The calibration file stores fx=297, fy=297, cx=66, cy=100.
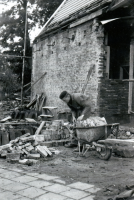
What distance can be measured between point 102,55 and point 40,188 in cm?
809

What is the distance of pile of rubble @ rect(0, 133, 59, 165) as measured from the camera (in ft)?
24.3

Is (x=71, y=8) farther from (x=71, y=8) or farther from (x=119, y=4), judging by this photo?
(x=119, y=4)

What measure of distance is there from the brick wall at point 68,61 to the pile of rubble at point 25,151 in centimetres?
415

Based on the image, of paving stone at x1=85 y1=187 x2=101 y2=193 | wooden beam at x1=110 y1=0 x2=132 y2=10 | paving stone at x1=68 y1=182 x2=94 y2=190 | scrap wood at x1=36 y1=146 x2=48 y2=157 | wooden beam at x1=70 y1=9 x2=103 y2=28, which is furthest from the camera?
wooden beam at x1=70 y1=9 x2=103 y2=28

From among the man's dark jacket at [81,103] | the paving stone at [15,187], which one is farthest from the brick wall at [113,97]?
the paving stone at [15,187]

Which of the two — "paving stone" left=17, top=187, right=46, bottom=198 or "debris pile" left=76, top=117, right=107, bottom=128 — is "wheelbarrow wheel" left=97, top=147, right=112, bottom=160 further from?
"paving stone" left=17, top=187, right=46, bottom=198

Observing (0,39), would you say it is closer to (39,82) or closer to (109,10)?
(39,82)

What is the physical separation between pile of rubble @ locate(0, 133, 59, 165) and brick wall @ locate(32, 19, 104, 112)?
4146 mm

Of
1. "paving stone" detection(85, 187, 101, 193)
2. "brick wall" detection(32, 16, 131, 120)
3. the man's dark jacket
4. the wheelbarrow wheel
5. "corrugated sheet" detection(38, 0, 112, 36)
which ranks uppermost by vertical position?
"corrugated sheet" detection(38, 0, 112, 36)

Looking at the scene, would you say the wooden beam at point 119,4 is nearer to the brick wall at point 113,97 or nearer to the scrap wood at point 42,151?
the brick wall at point 113,97

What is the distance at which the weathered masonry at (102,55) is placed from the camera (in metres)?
12.2

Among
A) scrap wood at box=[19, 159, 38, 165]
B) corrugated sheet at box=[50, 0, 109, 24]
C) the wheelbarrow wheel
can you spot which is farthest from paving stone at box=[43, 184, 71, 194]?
corrugated sheet at box=[50, 0, 109, 24]

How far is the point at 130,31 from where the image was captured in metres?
12.4

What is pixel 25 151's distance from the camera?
26.4 ft
